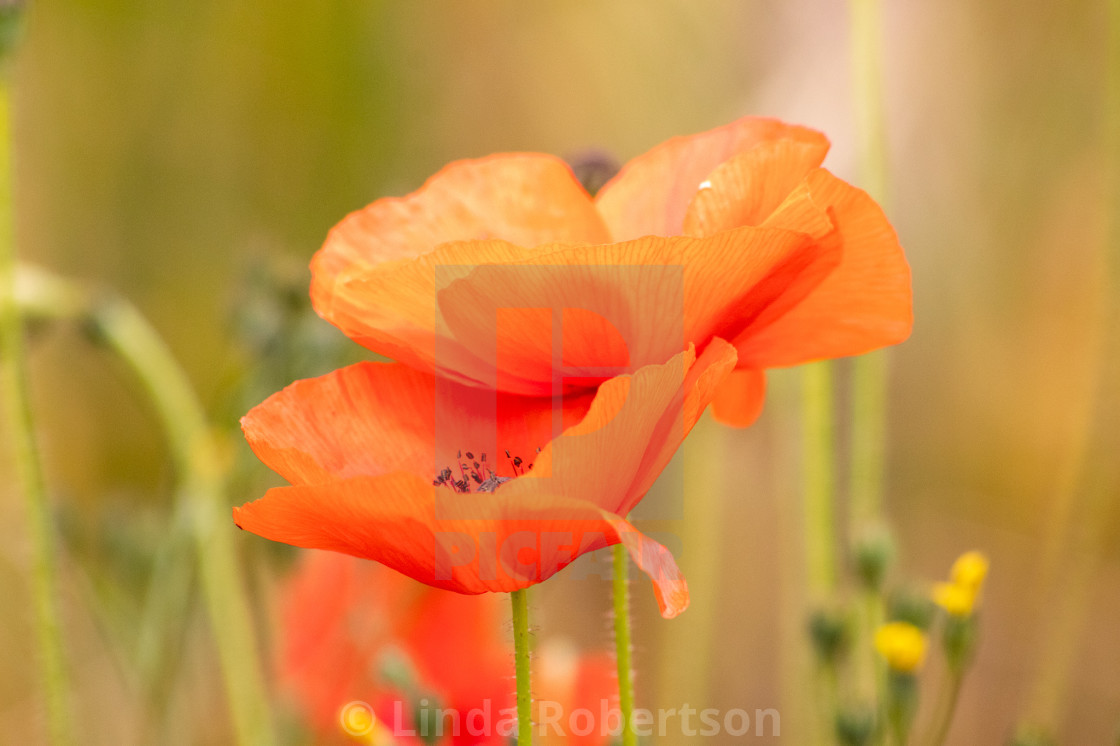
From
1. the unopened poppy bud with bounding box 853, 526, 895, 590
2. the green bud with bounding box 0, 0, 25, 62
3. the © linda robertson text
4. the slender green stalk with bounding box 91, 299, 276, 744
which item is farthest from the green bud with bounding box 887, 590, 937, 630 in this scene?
the green bud with bounding box 0, 0, 25, 62

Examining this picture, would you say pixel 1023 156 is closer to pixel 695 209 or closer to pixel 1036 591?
pixel 1036 591

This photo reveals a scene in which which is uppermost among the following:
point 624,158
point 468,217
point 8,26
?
point 624,158

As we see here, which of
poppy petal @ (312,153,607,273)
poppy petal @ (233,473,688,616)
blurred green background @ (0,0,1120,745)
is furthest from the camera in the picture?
blurred green background @ (0,0,1120,745)

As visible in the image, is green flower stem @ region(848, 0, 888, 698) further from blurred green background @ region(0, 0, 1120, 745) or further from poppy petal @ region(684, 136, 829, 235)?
poppy petal @ region(684, 136, 829, 235)

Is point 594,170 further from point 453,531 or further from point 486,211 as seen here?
point 453,531

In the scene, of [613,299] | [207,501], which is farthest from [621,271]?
[207,501]

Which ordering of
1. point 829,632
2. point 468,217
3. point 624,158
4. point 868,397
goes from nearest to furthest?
1. point 468,217
2. point 829,632
3. point 868,397
4. point 624,158

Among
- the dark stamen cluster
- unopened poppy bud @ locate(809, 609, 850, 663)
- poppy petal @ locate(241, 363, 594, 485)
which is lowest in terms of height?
unopened poppy bud @ locate(809, 609, 850, 663)
